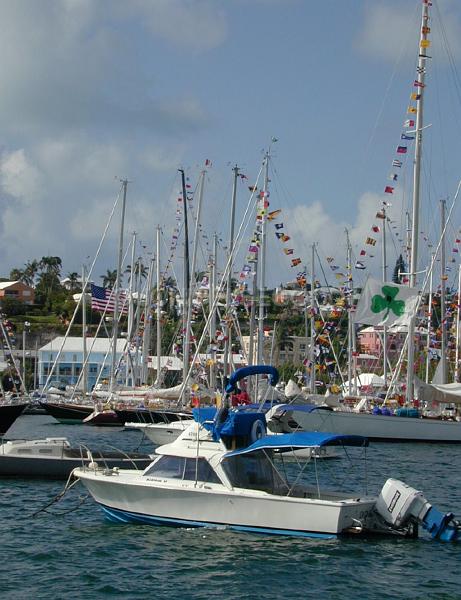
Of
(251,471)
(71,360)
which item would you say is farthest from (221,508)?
(71,360)

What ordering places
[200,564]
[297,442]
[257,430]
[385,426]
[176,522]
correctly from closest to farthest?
[200,564] → [297,442] → [176,522] → [257,430] → [385,426]

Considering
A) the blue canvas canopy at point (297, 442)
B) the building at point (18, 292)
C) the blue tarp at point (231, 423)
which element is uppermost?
the building at point (18, 292)

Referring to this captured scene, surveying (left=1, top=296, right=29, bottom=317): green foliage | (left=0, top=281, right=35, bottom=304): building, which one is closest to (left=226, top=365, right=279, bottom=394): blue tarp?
(left=1, top=296, right=29, bottom=317): green foliage

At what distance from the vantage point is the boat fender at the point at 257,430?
2558 centimetres

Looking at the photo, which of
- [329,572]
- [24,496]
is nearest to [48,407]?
→ [24,496]

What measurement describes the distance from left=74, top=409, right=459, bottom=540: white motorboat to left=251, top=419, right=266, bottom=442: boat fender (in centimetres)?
3

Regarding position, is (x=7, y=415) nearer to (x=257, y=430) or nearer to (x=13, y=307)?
(x=257, y=430)

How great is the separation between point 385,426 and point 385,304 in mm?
6505

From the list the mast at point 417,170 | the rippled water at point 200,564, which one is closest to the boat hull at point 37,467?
the rippled water at point 200,564

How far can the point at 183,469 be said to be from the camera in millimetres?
24562

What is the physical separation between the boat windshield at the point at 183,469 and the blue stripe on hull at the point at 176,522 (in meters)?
0.99

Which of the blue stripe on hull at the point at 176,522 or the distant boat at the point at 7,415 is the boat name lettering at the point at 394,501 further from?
the distant boat at the point at 7,415

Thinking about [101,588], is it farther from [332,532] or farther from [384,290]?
[384,290]

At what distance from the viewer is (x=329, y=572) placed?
21016 mm
